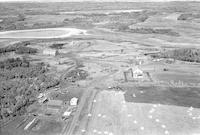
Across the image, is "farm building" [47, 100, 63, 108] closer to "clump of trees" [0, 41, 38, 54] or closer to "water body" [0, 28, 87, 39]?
"clump of trees" [0, 41, 38, 54]

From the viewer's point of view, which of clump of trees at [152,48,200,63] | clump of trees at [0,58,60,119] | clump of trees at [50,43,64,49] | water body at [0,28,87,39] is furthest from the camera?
water body at [0,28,87,39]

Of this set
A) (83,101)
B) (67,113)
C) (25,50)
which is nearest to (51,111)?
(67,113)

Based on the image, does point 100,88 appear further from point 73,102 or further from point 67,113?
point 67,113

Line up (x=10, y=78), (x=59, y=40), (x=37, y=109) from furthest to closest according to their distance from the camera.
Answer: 1. (x=59, y=40)
2. (x=10, y=78)
3. (x=37, y=109)

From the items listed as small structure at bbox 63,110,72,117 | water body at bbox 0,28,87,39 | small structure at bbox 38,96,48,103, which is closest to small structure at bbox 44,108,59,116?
small structure at bbox 63,110,72,117

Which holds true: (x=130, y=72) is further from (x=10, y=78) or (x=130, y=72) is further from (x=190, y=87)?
(x=10, y=78)

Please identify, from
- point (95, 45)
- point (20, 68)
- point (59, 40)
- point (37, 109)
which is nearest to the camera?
point (37, 109)

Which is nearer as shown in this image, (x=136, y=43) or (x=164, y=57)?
(x=164, y=57)

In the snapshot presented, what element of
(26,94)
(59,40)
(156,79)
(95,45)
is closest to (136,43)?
(95,45)
